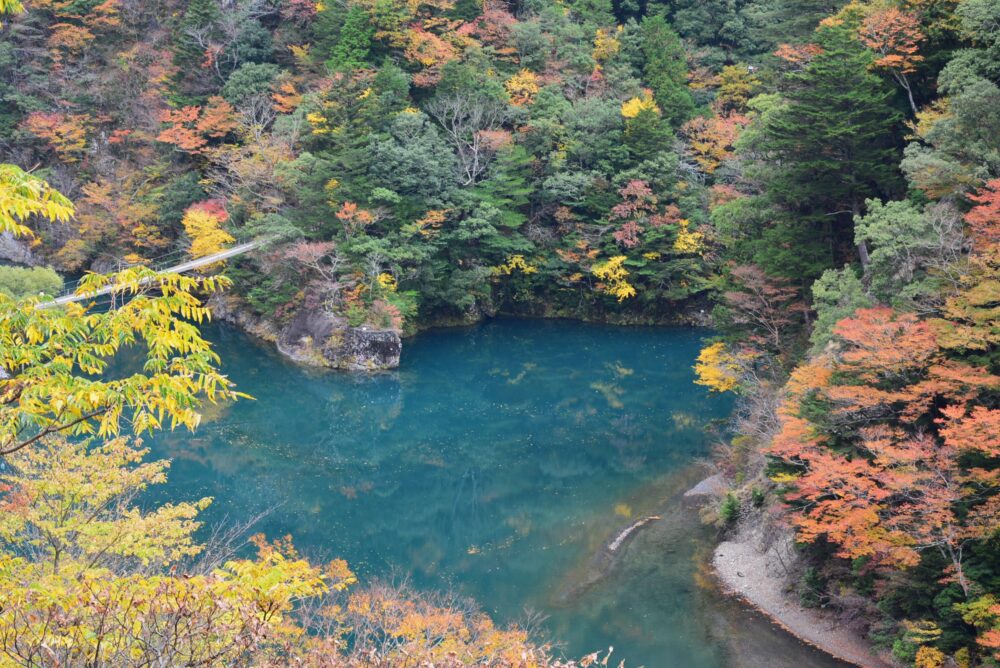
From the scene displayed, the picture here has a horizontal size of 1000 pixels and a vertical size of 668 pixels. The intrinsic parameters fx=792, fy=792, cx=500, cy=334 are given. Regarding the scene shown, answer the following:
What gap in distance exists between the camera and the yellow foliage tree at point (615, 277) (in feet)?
85.5

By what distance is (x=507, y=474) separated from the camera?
16.9 metres

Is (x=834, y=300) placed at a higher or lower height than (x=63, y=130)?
higher

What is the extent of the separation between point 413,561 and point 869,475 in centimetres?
720

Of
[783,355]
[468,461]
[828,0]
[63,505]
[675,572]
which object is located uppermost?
[828,0]

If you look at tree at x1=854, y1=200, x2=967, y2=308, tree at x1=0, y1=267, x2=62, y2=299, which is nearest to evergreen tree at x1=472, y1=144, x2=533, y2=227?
tree at x1=0, y1=267, x2=62, y2=299

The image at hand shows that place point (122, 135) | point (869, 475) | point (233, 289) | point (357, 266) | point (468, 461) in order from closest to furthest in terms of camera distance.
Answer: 1. point (869, 475)
2. point (468, 461)
3. point (357, 266)
4. point (233, 289)
5. point (122, 135)

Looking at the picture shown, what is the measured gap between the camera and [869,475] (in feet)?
33.5

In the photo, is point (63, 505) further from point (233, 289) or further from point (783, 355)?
point (233, 289)

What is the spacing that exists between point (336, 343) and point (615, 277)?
9.45 meters

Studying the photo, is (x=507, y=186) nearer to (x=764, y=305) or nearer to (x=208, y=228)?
(x=208, y=228)

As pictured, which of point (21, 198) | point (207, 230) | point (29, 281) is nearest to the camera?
point (21, 198)

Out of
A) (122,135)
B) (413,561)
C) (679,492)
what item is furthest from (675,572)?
(122,135)

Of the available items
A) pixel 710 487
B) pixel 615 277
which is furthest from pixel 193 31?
pixel 710 487

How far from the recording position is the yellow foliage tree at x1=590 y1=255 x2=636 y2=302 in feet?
85.5
